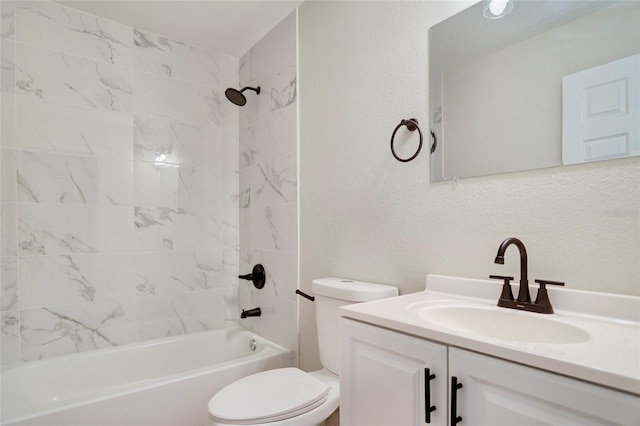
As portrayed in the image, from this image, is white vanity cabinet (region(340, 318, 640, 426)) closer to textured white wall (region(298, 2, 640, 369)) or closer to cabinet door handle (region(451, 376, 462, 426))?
cabinet door handle (region(451, 376, 462, 426))

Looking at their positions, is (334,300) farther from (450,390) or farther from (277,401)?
(450,390)

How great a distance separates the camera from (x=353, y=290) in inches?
57.9

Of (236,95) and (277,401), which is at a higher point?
(236,95)

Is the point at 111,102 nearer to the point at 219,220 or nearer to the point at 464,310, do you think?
the point at 219,220

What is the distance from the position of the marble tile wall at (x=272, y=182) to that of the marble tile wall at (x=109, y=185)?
0.11 m

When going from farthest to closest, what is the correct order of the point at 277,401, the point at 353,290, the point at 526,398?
1. the point at 353,290
2. the point at 277,401
3. the point at 526,398

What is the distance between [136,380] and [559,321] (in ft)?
7.37

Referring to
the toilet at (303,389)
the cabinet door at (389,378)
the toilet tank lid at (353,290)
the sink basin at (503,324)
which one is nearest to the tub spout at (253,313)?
the toilet at (303,389)

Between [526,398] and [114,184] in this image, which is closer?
[526,398]

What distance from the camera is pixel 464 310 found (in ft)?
3.66

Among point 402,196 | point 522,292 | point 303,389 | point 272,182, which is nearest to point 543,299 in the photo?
point 522,292

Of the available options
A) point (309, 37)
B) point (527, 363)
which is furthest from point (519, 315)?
point (309, 37)

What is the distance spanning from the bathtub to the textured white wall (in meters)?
0.54

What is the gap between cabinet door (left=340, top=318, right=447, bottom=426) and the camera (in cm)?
85
